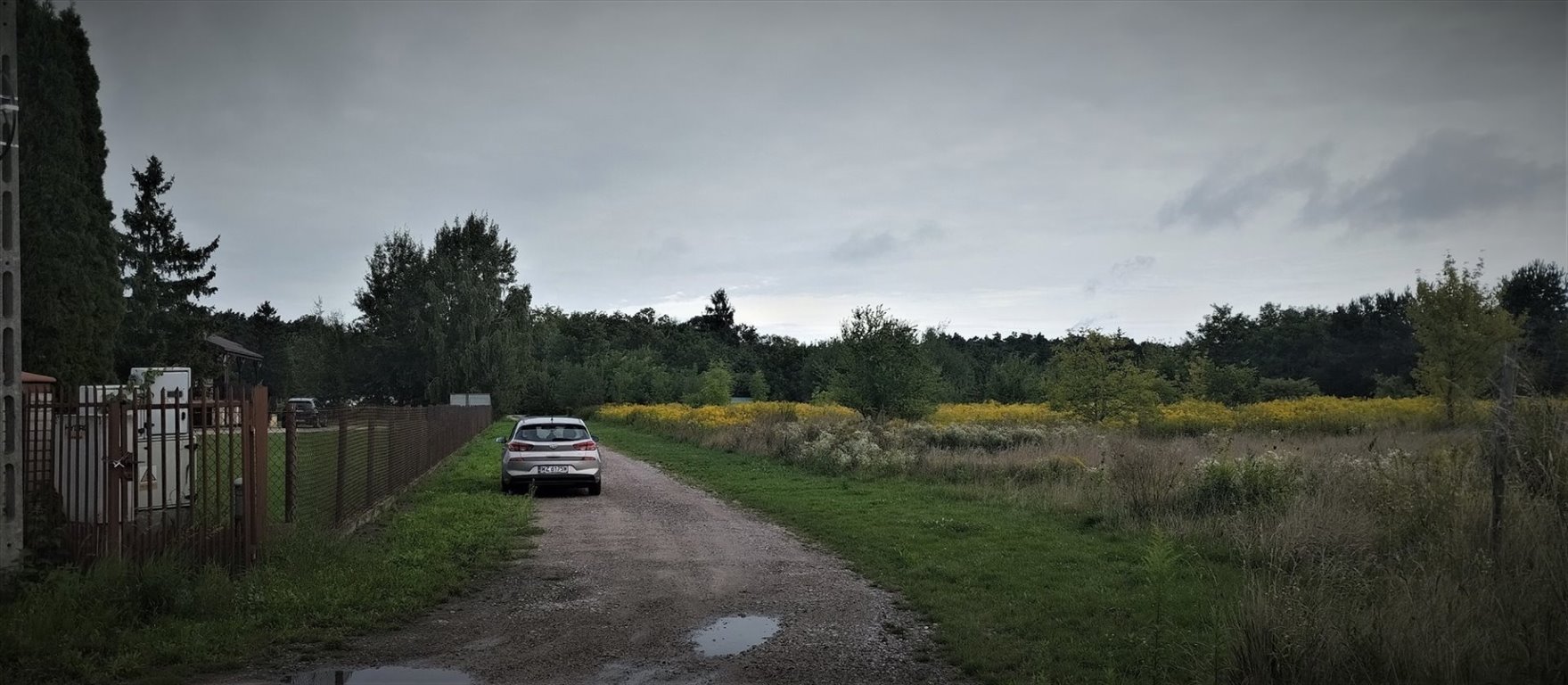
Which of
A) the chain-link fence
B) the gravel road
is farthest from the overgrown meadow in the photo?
the chain-link fence

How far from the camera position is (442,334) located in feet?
189

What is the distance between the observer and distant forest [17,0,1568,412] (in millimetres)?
26891

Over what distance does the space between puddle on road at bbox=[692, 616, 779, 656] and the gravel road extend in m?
0.10

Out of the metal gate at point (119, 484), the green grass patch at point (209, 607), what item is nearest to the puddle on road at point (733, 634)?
the green grass patch at point (209, 607)

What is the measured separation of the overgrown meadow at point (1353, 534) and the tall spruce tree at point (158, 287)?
41029 millimetres

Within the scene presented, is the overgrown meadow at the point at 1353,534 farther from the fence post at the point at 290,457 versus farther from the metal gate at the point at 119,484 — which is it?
the fence post at the point at 290,457

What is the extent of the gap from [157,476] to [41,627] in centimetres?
392

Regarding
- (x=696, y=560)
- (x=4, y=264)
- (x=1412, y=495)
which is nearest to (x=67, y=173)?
(x=4, y=264)

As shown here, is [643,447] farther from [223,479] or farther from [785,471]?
[223,479]

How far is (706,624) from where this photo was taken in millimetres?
7918

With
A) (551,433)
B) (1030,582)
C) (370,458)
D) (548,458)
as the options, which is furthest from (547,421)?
(1030,582)

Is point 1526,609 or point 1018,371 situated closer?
Answer: point 1526,609

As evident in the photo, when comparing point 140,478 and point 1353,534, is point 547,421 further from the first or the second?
point 1353,534

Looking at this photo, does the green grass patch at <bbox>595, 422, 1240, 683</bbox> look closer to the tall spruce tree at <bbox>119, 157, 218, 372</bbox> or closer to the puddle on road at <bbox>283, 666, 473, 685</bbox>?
the puddle on road at <bbox>283, 666, 473, 685</bbox>
